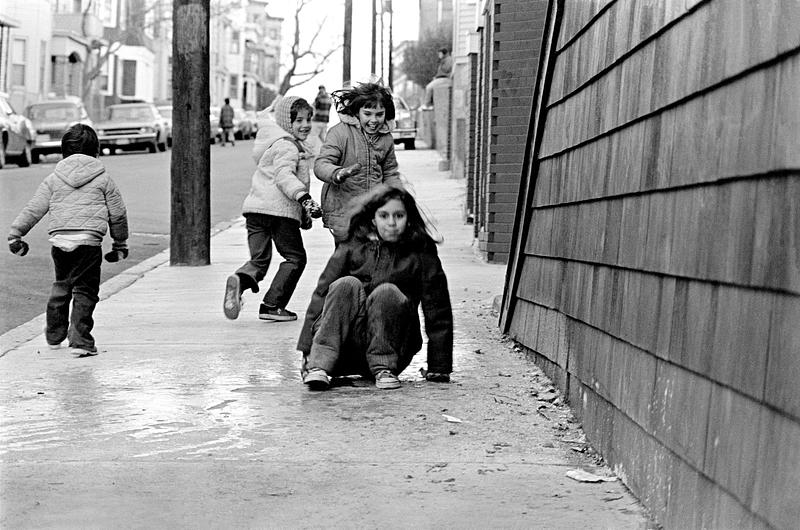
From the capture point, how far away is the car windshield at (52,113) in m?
33.4

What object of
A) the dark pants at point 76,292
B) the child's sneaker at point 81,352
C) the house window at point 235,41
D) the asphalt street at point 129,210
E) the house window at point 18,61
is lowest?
the asphalt street at point 129,210

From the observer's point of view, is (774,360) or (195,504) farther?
(195,504)

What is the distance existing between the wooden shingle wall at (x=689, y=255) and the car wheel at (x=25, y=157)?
999 inches

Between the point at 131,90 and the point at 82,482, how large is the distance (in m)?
68.1

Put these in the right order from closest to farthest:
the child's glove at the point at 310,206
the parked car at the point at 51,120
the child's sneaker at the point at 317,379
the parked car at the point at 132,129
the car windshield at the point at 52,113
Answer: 1. the child's sneaker at the point at 317,379
2. the child's glove at the point at 310,206
3. the parked car at the point at 51,120
4. the car windshield at the point at 52,113
5. the parked car at the point at 132,129

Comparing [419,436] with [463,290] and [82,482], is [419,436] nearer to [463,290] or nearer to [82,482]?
[82,482]

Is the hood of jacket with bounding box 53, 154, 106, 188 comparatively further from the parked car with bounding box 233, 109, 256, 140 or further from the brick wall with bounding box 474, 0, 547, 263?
the parked car with bounding box 233, 109, 256, 140

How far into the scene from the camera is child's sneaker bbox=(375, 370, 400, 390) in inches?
229

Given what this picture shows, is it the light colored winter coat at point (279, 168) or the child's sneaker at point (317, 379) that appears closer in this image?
the child's sneaker at point (317, 379)

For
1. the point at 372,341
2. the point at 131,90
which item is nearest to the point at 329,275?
the point at 372,341

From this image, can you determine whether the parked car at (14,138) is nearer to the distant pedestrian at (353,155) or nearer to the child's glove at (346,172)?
the distant pedestrian at (353,155)

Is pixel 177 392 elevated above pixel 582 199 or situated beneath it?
situated beneath

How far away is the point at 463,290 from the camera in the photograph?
379 inches

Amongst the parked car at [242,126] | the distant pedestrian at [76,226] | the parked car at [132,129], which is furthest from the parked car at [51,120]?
the distant pedestrian at [76,226]
